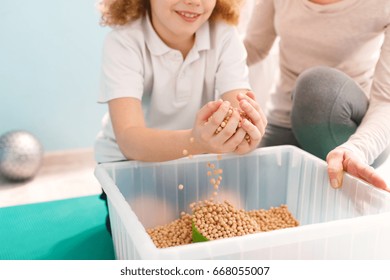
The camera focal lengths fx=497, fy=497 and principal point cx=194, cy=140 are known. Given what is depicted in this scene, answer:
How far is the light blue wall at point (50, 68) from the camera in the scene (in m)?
1.67

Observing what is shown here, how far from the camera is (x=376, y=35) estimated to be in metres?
1.19

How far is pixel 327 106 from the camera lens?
3.69ft

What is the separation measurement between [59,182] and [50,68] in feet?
1.33

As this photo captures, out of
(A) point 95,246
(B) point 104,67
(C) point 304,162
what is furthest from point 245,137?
(A) point 95,246

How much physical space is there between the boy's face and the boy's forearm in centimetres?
23

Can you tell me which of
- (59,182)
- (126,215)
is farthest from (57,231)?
(126,215)

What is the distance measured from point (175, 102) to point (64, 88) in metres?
0.76

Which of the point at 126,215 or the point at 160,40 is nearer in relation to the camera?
the point at 126,215

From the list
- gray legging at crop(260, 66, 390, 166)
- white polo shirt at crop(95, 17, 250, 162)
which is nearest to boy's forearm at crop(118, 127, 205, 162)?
white polo shirt at crop(95, 17, 250, 162)

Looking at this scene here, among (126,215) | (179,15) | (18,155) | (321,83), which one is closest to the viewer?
(126,215)

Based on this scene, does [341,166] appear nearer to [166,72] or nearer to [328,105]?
[328,105]

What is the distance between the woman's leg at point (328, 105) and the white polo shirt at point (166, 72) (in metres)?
0.14

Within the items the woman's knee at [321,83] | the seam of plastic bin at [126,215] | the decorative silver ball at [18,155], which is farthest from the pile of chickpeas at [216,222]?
the decorative silver ball at [18,155]

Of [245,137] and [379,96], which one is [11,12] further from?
[379,96]
